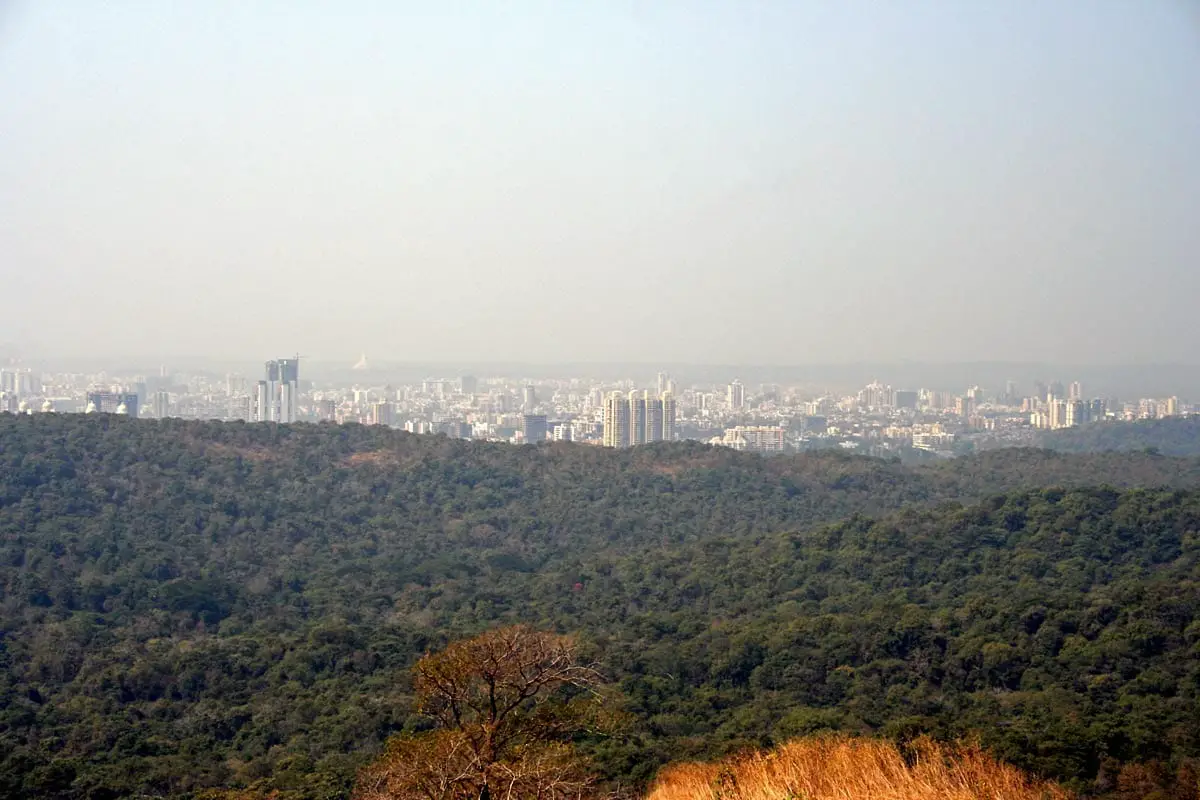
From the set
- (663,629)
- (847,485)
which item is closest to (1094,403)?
(847,485)

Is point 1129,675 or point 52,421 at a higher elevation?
point 52,421

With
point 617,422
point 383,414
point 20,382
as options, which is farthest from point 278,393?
point 617,422

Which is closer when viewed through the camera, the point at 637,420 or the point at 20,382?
the point at 637,420

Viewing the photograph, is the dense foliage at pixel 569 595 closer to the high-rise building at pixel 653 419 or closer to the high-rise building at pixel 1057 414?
the high-rise building at pixel 653 419

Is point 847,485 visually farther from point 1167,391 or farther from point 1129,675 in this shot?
point 1167,391

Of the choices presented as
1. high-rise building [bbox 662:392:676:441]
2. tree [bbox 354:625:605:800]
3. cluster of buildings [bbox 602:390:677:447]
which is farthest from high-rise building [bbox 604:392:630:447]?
tree [bbox 354:625:605:800]

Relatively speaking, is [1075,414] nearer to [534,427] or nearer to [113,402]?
[534,427]
